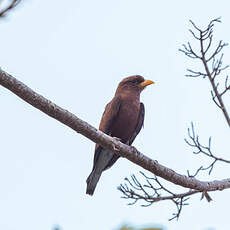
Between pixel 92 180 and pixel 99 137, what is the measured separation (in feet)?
6.84

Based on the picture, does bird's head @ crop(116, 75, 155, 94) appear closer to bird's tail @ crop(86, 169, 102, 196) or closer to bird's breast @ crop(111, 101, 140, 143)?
bird's breast @ crop(111, 101, 140, 143)

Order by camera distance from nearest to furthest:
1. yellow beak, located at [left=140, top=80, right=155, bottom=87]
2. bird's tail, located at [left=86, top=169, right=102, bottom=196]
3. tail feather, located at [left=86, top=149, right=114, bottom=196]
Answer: tail feather, located at [left=86, top=149, right=114, bottom=196], bird's tail, located at [left=86, top=169, right=102, bottom=196], yellow beak, located at [left=140, top=80, right=155, bottom=87]

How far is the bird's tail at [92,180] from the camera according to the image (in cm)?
634

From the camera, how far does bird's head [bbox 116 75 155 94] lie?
22.9ft

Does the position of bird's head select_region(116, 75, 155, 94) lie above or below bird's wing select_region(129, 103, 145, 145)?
above

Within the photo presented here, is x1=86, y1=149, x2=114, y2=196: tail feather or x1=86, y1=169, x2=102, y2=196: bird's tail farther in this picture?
x1=86, y1=169, x2=102, y2=196: bird's tail

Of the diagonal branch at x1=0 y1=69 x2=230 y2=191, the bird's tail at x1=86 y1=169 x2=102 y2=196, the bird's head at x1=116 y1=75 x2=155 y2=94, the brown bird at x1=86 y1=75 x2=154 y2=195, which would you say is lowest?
the bird's tail at x1=86 y1=169 x2=102 y2=196

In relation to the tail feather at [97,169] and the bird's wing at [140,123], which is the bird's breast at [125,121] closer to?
the bird's wing at [140,123]

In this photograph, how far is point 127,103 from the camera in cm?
655

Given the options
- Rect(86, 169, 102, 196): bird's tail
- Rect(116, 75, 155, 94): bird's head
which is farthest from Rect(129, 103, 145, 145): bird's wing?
Rect(86, 169, 102, 196): bird's tail

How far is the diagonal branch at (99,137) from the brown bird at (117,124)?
1.40 metres

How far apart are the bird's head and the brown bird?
0.66 ft

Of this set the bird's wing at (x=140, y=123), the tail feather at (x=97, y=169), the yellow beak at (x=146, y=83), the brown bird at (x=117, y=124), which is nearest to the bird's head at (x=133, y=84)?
the yellow beak at (x=146, y=83)

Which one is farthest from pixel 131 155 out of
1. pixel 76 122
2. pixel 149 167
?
pixel 76 122
